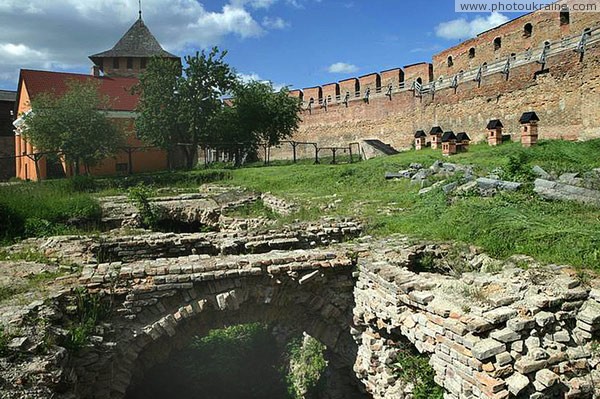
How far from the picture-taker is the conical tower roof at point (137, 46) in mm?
35219

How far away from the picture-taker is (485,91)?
2272cm

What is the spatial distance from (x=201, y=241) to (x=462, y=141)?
14076 mm

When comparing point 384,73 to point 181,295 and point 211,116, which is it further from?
point 181,295

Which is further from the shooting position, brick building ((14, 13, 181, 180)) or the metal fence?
brick building ((14, 13, 181, 180))

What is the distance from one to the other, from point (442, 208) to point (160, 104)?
63.7ft

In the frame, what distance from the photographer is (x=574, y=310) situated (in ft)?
15.2

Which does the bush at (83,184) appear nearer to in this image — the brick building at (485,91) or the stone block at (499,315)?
the stone block at (499,315)

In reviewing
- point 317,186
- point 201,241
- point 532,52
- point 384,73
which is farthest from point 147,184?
point 384,73

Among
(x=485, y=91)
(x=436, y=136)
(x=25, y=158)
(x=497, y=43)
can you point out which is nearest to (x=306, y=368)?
(x=436, y=136)

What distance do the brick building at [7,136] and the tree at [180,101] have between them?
17.6 metres

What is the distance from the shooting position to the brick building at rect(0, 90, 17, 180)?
35.4 metres

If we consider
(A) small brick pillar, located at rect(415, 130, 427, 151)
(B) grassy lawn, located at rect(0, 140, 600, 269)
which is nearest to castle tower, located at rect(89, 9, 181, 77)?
(A) small brick pillar, located at rect(415, 130, 427, 151)

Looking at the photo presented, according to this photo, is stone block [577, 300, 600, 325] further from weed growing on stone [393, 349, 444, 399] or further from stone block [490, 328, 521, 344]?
weed growing on stone [393, 349, 444, 399]

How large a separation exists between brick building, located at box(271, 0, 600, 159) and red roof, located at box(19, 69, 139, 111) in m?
14.3
